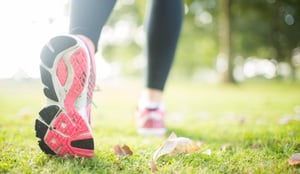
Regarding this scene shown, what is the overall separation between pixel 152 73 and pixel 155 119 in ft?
0.96

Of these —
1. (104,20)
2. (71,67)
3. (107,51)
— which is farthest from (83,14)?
(107,51)

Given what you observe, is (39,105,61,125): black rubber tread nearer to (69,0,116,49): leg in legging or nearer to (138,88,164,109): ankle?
(69,0,116,49): leg in legging

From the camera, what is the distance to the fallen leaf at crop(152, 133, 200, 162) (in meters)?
1.31

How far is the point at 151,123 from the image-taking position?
2.09 meters

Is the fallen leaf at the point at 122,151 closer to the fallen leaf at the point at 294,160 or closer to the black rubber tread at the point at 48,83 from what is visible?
the black rubber tread at the point at 48,83

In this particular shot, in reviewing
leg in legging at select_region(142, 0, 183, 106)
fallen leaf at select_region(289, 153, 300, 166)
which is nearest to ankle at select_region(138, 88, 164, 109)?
leg in legging at select_region(142, 0, 183, 106)

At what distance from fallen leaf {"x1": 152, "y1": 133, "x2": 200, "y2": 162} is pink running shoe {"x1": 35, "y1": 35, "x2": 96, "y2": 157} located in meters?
0.26

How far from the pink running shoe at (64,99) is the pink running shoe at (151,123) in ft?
2.72

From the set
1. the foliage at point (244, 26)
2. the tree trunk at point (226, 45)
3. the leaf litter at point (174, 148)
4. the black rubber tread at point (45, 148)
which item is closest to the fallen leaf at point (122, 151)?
the leaf litter at point (174, 148)

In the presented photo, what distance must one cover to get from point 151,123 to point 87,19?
871 millimetres

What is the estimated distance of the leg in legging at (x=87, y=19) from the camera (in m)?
1.45

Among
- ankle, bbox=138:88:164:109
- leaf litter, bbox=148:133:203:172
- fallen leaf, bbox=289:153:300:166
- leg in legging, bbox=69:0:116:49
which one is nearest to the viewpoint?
fallen leaf, bbox=289:153:300:166

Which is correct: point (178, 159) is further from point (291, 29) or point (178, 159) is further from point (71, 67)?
point (291, 29)

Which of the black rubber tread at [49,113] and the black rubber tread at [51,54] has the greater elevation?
the black rubber tread at [51,54]
